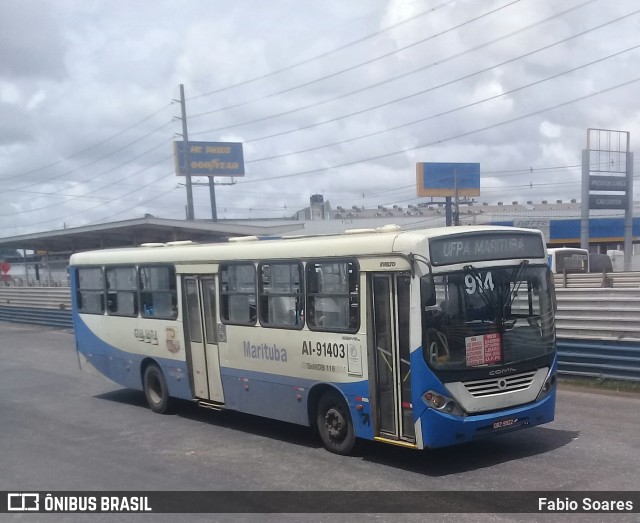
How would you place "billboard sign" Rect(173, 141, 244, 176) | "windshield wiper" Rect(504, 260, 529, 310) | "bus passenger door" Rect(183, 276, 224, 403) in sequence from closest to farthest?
"windshield wiper" Rect(504, 260, 529, 310) → "bus passenger door" Rect(183, 276, 224, 403) → "billboard sign" Rect(173, 141, 244, 176)

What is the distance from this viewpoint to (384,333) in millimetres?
9070

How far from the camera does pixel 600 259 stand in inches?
1500

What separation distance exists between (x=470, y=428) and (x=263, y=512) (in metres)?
2.55

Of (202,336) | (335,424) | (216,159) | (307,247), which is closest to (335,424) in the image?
(335,424)

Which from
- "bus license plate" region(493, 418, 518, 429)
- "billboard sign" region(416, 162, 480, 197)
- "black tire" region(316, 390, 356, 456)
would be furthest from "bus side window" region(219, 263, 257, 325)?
"billboard sign" region(416, 162, 480, 197)

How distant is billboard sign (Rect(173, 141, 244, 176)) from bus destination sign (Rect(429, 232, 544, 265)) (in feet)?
190

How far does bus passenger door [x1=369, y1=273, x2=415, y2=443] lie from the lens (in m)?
8.79

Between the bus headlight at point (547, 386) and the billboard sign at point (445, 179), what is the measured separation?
183ft

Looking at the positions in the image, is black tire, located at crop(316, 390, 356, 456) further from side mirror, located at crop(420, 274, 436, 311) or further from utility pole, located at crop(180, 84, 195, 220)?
utility pole, located at crop(180, 84, 195, 220)

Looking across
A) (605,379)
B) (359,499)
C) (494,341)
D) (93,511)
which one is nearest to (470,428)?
(494,341)

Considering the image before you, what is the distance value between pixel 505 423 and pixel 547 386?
903mm

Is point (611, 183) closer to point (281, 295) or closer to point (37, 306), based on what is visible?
point (37, 306)

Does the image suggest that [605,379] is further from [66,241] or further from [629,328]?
[66,241]

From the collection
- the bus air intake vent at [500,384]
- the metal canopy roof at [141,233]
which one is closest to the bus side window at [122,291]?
the bus air intake vent at [500,384]
